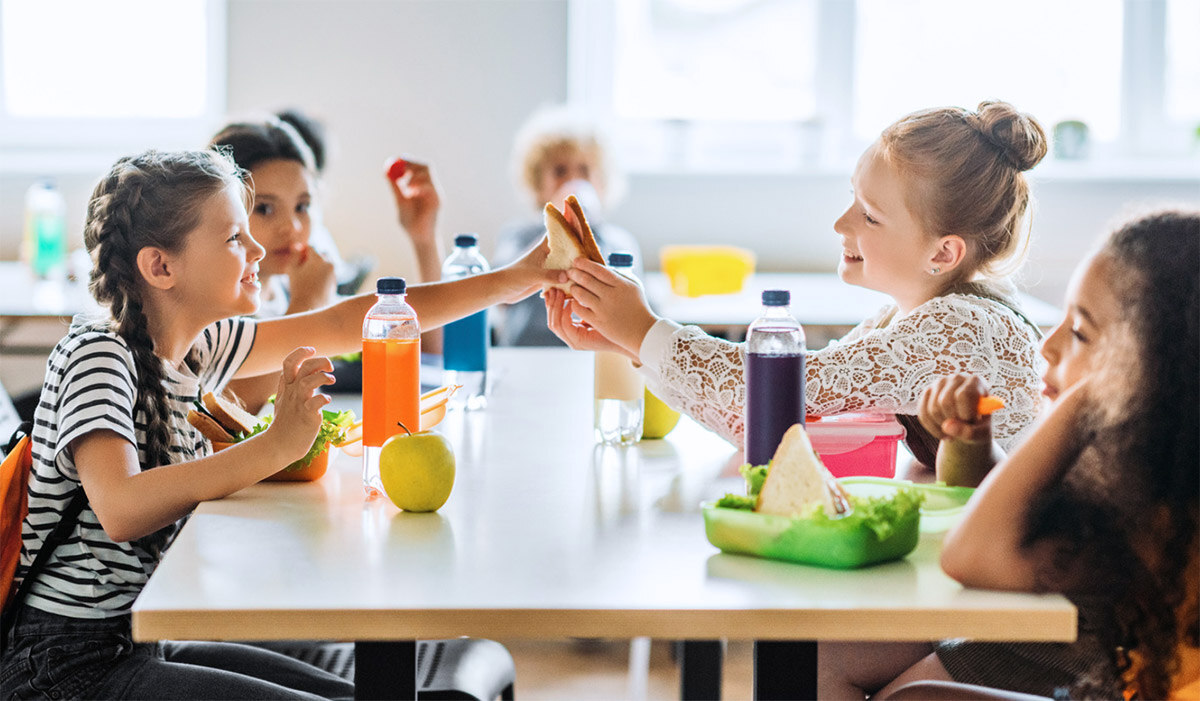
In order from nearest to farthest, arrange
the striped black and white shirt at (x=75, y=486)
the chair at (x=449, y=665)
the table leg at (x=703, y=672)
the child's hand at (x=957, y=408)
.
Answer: the child's hand at (x=957, y=408) → the striped black and white shirt at (x=75, y=486) → the chair at (x=449, y=665) → the table leg at (x=703, y=672)

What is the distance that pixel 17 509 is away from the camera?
1.30 metres

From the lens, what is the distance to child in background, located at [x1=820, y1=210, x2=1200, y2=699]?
3.30 ft

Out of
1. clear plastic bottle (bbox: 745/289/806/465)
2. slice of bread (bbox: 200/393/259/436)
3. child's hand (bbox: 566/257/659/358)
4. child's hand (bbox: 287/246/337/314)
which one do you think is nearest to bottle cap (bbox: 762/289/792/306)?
clear plastic bottle (bbox: 745/289/806/465)

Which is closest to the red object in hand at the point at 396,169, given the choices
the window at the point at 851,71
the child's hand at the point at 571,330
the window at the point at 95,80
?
the child's hand at the point at 571,330

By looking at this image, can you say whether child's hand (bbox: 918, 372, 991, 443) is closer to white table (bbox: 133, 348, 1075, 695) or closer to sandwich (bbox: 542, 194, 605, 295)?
white table (bbox: 133, 348, 1075, 695)

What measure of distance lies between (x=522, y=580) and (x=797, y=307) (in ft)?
7.85

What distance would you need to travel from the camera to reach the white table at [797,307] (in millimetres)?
3094

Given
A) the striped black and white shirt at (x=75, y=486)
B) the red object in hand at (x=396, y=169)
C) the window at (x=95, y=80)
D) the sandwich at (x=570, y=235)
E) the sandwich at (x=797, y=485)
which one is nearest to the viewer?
the sandwich at (x=797, y=485)

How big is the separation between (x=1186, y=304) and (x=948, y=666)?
1.61ft

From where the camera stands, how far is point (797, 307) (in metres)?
3.28

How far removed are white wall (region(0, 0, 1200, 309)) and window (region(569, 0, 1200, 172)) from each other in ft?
0.55

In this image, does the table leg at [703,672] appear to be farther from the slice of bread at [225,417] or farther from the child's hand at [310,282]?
the child's hand at [310,282]

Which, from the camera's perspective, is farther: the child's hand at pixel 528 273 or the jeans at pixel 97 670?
the child's hand at pixel 528 273

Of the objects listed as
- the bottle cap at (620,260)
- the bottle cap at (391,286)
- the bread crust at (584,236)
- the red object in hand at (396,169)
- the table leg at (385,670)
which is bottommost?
the table leg at (385,670)
